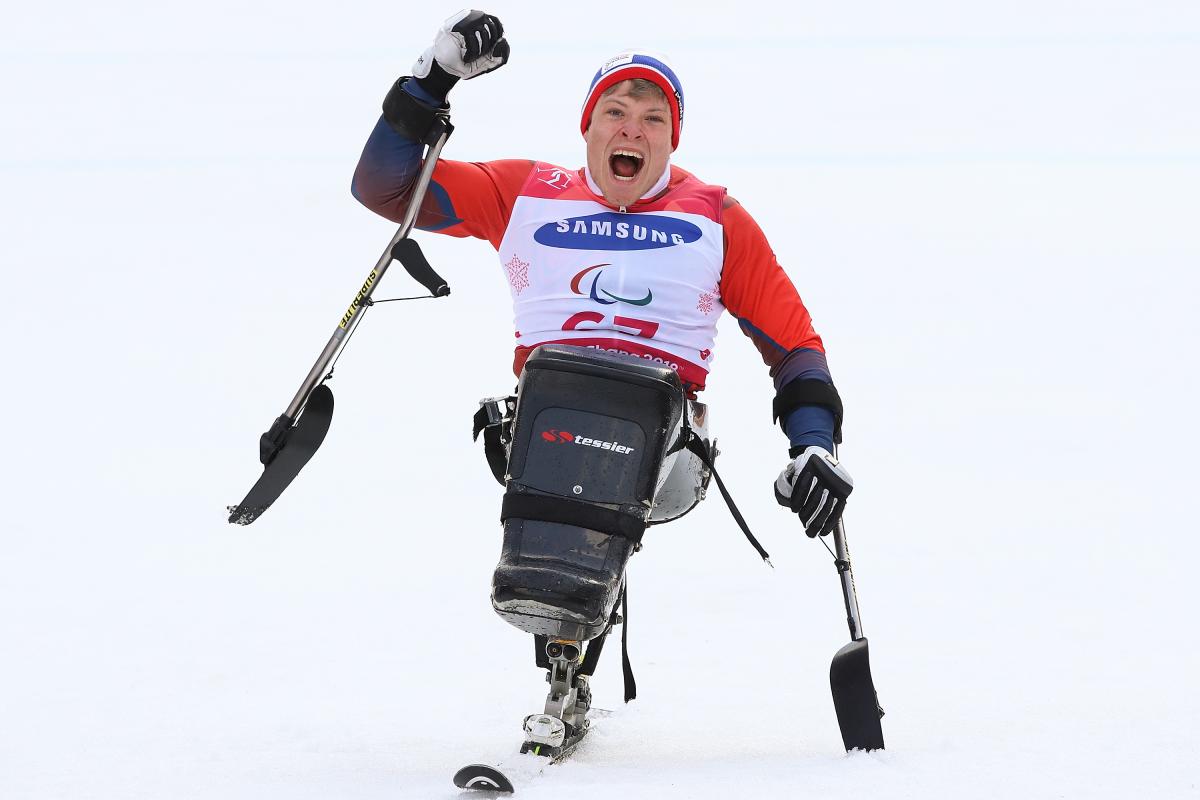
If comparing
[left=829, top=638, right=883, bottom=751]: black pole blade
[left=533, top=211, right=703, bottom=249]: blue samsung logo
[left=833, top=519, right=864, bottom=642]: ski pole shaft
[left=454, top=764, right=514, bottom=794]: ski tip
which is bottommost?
[left=454, top=764, right=514, bottom=794]: ski tip

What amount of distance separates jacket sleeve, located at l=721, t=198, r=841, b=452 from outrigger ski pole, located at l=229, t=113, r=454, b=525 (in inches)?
27.8

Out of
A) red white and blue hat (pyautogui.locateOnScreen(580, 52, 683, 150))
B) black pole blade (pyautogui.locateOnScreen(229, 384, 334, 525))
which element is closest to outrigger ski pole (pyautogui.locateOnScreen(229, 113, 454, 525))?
black pole blade (pyautogui.locateOnScreen(229, 384, 334, 525))

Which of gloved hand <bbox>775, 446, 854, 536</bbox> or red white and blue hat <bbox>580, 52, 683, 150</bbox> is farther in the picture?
red white and blue hat <bbox>580, 52, 683, 150</bbox>

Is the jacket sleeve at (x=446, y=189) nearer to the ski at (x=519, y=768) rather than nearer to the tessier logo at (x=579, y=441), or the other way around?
the tessier logo at (x=579, y=441)

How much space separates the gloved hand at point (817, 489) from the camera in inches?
120

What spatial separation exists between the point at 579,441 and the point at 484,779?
73 cm

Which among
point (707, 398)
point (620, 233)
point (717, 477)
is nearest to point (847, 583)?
point (717, 477)

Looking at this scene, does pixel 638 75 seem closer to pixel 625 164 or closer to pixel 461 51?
pixel 625 164

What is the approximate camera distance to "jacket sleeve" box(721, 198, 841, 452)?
10.9 ft

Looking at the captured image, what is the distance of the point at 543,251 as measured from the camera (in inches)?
132

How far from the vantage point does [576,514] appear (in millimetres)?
2920

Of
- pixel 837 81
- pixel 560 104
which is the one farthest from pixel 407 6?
pixel 837 81

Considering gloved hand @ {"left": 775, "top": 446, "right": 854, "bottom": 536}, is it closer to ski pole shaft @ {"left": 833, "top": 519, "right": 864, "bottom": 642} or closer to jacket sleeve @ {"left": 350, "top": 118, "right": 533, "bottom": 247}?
ski pole shaft @ {"left": 833, "top": 519, "right": 864, "bottom": 642}

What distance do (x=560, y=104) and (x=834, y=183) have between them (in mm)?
2262
